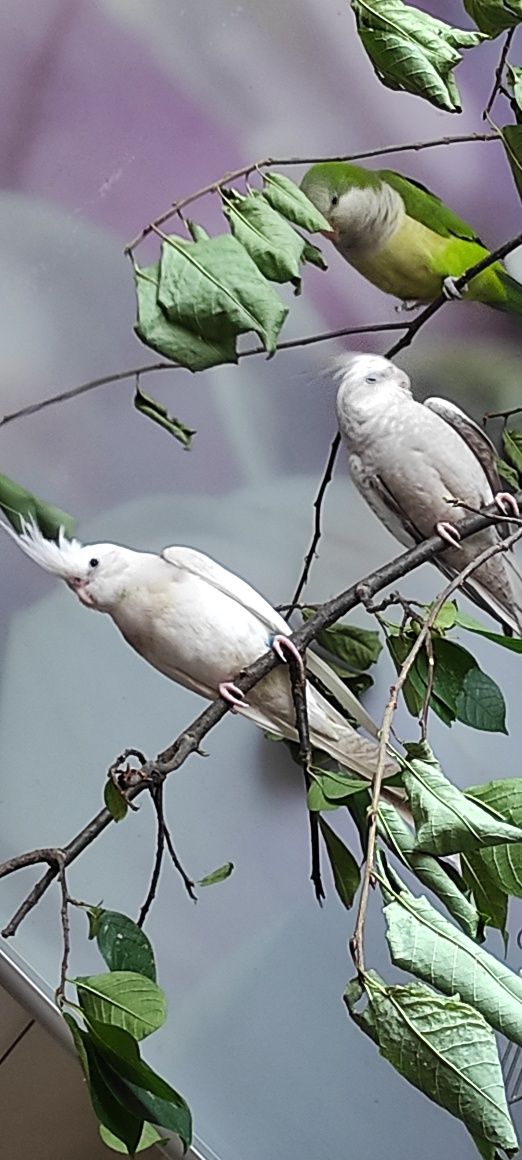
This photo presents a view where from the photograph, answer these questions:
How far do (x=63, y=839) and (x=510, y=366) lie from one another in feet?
1.61

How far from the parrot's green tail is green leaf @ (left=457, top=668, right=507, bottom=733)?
0.32m

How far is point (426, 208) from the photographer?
729 mm

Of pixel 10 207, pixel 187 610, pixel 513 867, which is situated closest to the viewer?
pixel 513 867

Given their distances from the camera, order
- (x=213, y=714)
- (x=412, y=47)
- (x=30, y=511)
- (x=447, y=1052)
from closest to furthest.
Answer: (x=447, y=1052) → (x=412, y=47) → (x=213, y=714) → (x=30, y=511)

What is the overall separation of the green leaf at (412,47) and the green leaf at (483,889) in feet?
1.05

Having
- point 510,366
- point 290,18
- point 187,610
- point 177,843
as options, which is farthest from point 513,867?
point 290,18

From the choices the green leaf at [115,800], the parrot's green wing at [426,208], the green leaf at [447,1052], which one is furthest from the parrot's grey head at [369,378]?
the green leaf at [447,1052]

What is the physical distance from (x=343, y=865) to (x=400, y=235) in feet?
1.40

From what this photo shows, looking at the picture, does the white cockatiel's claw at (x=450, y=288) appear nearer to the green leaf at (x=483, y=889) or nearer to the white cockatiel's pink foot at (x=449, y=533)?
the white cockatiel's pink foot at (x=449, y=533)

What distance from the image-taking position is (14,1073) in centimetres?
79

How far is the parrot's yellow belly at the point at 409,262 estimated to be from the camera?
2.33 ft

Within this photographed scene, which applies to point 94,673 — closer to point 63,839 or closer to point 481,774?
point 63,839

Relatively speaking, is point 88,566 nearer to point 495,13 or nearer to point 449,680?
point 449,680

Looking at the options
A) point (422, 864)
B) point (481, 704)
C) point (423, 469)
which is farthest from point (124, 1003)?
point (423, 469)
